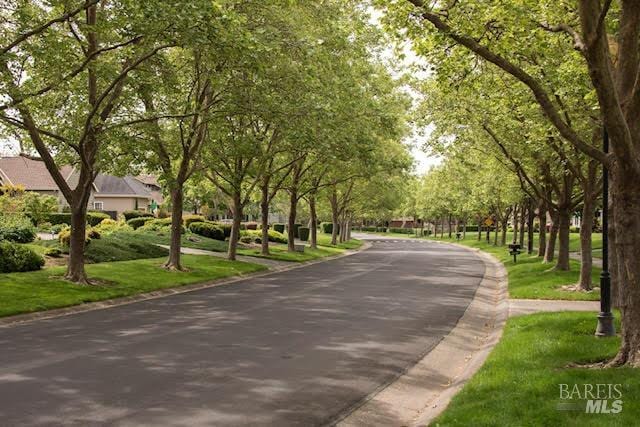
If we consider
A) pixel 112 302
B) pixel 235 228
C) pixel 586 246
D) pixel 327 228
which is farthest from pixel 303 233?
pixel 112 302

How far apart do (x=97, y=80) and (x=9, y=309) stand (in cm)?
936

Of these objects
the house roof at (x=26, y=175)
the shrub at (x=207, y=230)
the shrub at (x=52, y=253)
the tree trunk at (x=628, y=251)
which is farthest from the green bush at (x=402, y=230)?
the tree trunk at (x=628, y=251)

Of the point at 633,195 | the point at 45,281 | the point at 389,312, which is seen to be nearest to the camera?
the point at 633,195

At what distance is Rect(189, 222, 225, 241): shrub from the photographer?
Answer: 1777 inches

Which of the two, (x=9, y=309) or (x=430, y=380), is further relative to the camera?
(x=9, y=309)

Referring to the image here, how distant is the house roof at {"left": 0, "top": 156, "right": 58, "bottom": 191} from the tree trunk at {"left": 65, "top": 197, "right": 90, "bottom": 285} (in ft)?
150

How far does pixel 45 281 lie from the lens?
18.8 meters

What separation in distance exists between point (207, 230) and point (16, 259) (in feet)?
81.3

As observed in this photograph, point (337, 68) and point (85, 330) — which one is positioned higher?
point (337, 68)

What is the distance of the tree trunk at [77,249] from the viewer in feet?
63.5

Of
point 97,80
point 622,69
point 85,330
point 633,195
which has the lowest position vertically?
point 85,330

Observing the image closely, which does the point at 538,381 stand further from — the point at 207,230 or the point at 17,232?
the point at 207,230

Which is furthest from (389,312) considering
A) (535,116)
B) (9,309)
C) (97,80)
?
(97,80)

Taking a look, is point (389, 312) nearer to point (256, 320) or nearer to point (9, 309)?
point (256, 320)
